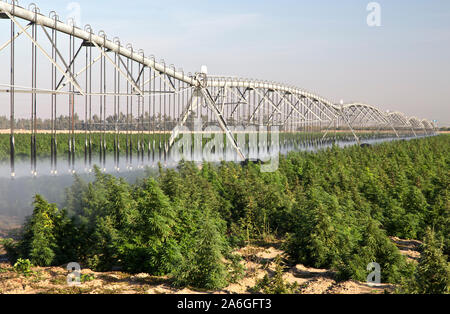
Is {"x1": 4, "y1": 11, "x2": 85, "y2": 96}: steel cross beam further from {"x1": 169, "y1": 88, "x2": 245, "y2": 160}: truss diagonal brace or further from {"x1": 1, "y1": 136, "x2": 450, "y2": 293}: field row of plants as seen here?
{"x1": 169, "y1": 88, "x2": 245, "y2": 160}: truss diagonal brace

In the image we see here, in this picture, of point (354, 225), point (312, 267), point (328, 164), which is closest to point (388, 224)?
point (354, 225)

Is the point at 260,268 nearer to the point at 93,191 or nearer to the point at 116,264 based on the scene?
the point at 116,264

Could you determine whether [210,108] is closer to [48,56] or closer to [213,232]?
[48,56]

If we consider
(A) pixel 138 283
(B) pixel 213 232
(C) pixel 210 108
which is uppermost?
(C) pixel 210 108

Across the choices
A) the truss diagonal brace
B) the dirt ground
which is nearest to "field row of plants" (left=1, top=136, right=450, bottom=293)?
the dirt ground

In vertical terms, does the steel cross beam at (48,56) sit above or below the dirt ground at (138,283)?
above

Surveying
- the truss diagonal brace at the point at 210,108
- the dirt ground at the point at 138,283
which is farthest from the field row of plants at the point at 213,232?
the truss diagonal brace at the point at 210,108

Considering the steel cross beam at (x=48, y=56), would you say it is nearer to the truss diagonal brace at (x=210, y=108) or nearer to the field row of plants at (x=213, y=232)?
the field row of plants at (x=213, y=232)

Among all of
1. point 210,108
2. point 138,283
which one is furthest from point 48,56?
point 210,108
